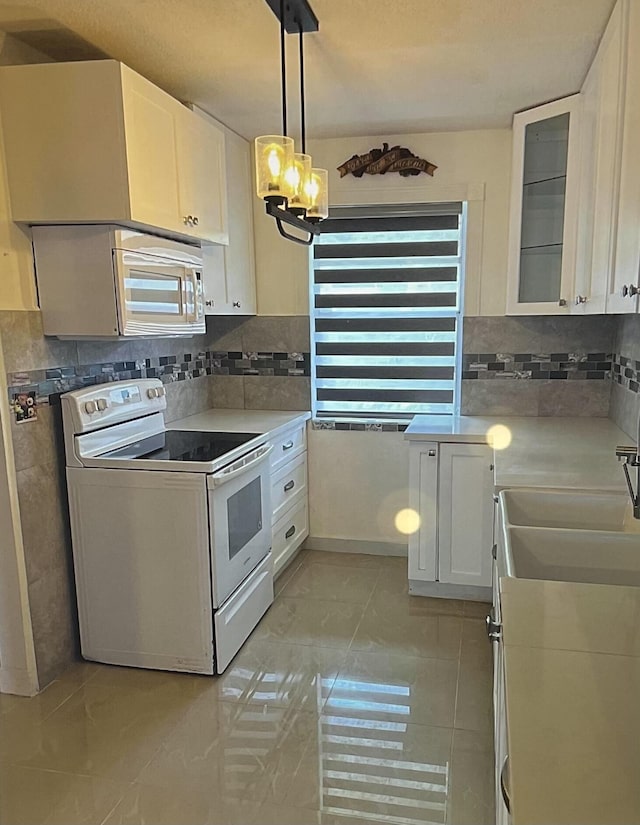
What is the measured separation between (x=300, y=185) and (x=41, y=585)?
1.85 m

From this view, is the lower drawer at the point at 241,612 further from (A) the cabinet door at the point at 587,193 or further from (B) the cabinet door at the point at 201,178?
(A) the cabinet door at the point at 587,193

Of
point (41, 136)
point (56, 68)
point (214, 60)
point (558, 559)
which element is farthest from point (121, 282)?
point (558, 559)


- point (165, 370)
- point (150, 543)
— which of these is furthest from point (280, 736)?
point (165, 370)

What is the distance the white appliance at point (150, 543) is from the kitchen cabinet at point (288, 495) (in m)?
0.60

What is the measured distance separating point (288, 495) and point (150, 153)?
1.92 metres

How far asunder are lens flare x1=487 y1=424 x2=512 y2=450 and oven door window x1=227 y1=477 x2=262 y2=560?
1.15m

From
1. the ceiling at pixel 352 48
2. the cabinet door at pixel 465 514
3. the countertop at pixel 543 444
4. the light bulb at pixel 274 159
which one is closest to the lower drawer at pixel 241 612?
the cabinet door at pixel 465 514

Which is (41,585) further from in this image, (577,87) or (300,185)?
(577,87)

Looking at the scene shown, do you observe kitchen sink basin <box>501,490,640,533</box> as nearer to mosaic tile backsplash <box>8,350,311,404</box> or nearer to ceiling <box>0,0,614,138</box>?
ceiling <box>0,0,614,138</box>

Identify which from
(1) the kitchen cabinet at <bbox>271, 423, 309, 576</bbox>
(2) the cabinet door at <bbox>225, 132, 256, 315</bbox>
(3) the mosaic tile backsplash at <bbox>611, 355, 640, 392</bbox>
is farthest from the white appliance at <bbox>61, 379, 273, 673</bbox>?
(3) the mosaic tile backsplash at <bbox>611, 355, 640, 392</bbox>

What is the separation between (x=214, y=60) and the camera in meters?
2.42

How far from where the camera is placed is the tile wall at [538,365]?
3377 millimetres

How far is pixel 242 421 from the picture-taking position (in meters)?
3.41

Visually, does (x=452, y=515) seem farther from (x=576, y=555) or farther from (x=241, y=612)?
(x=576, y=555)
